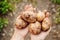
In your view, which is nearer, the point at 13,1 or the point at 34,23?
the point at 34,23

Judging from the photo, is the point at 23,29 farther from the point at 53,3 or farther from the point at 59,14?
the point at 53,3

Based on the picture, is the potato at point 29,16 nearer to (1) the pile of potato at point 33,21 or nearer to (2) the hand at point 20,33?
(1) the pile of potato at point 33,21

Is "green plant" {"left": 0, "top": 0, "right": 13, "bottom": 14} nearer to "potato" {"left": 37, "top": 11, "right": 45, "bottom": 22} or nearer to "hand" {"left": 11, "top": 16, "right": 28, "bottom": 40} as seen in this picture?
"hand" {"left": 11, "top": 16, "right": 28, "bottom": 40}

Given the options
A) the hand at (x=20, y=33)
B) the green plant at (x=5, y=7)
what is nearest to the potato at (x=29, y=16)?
the hand at (x=20, y=33)

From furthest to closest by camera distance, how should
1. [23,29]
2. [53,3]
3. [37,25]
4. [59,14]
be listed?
[53,3] → [59,14] → [23,29] → [37,25]

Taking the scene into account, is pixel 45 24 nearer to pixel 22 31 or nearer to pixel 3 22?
pixel 22 31

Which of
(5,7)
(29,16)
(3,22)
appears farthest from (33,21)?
Answer: (5,7)

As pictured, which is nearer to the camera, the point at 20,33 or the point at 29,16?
the point at 29,16

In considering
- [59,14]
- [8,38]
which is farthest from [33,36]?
[59,14]

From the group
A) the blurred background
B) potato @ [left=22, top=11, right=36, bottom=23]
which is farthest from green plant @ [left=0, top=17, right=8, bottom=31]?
potato @ [left=22, top=11, right=36, bottom=23]
